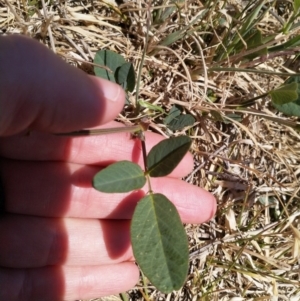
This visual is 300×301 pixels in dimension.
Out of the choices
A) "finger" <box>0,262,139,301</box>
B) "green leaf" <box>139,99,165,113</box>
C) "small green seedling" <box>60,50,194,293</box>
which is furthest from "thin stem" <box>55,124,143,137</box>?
"finger" <box>0,262,139,301</box>

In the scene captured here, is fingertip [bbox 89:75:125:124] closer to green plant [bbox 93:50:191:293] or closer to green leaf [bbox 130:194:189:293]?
green plant [bbox 93:50:191:293]

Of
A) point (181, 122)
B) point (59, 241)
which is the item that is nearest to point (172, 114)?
point (181, 122)

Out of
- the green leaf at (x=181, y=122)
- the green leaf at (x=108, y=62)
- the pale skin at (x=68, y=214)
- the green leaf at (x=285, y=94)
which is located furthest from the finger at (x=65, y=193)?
the green leaf at (x=285, y=94)

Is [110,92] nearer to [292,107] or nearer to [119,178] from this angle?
[119,178]

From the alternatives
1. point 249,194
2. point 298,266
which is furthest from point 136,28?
point 298,266

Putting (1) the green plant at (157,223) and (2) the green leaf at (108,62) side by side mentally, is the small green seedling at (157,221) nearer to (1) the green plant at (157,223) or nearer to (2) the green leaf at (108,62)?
(1) the green plant at (157,223)
